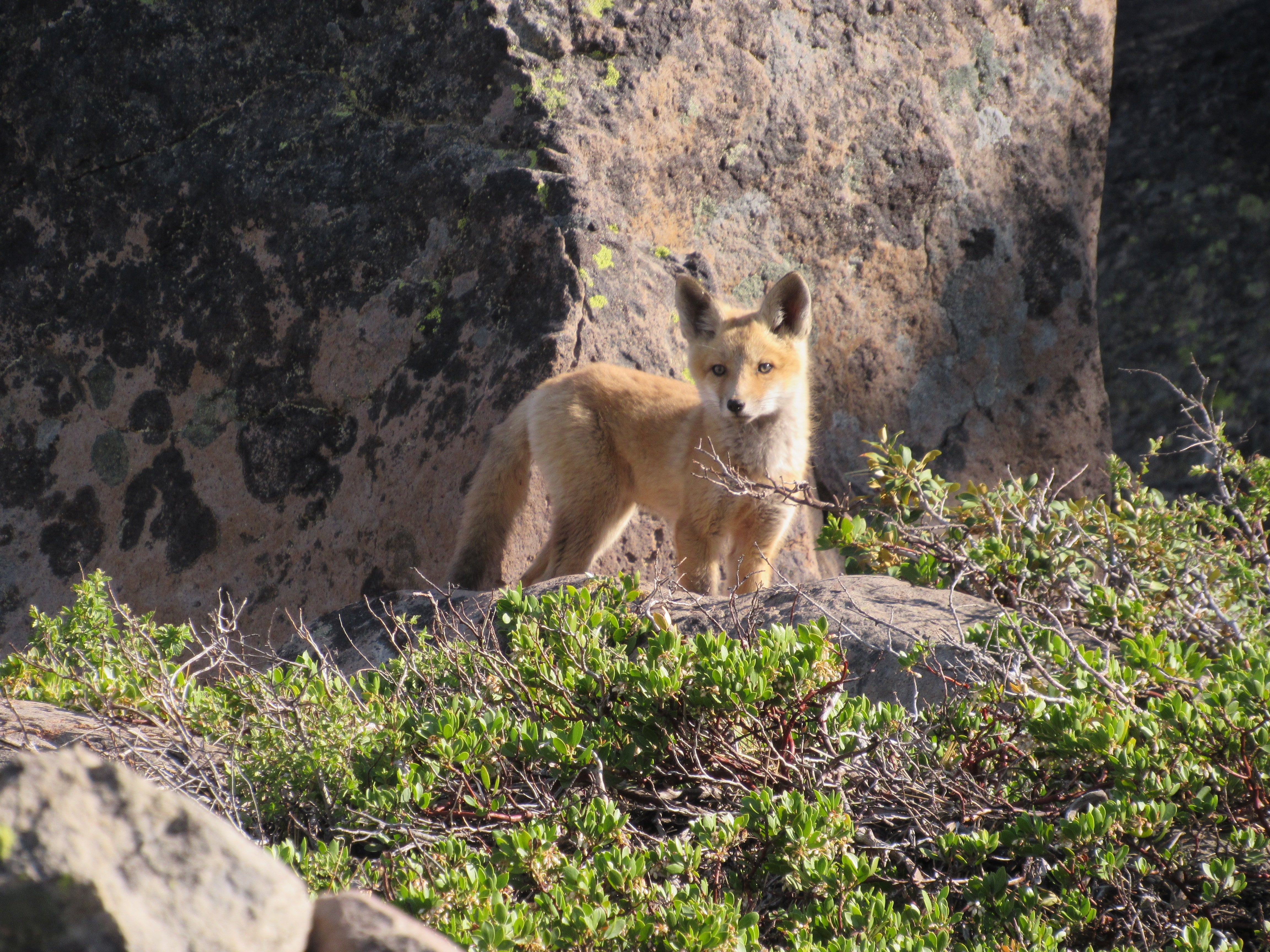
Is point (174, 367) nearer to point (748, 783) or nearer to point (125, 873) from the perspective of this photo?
point (748, 783)

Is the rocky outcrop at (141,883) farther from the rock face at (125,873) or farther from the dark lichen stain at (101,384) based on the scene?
the dark lichen stain at (101,384)

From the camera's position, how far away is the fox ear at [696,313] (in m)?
4.66

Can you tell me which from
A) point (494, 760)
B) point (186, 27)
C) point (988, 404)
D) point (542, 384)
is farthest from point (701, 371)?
point (186, 27)

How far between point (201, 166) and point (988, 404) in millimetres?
4469

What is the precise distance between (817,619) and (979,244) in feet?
13.0

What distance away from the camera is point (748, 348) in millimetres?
4637

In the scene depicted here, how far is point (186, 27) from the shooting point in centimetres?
526

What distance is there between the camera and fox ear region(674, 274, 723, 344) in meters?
4.66

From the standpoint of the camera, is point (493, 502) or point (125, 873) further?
point (493, 502)

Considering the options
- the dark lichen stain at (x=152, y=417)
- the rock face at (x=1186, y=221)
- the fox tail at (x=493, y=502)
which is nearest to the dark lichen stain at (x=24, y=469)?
the dark lichen stain at (x=152, y=417)

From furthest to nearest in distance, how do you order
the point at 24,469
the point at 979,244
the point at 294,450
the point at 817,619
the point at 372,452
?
the point at 979,244, the point at 24,469, the point at 294,450, the point at 372,452, the point at 817,619

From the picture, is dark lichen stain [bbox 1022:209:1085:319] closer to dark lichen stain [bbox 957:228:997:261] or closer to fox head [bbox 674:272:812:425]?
dark lichen stain [bbox 957:228:997:261]

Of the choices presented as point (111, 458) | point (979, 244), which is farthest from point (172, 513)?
point (979, 244)

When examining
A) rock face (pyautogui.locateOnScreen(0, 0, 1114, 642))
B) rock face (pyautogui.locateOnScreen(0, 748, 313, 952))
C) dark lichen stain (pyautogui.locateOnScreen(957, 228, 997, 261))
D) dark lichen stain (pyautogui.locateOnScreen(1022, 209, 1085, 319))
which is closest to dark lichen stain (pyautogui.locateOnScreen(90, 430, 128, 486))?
rock face (pyautogui.locateOnScreen(0, 0, 1114, 642))
